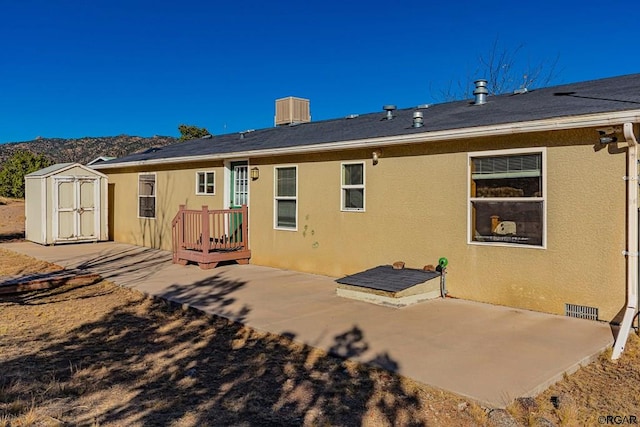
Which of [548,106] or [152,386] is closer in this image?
[152,386]

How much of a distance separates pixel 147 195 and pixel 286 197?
589cm

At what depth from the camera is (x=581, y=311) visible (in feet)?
18.6

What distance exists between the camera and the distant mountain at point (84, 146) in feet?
152

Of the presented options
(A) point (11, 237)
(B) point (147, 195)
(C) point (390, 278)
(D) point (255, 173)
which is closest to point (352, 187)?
(C) point (390, 278)

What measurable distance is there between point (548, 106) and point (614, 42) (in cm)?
1438

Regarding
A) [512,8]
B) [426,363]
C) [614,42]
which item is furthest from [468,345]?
[614,42]

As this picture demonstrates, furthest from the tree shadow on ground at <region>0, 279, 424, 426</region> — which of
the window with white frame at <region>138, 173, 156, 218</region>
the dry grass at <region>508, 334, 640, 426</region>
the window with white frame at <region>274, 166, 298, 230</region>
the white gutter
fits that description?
the window with white frame at <region>138, 173, 156, 218</region>

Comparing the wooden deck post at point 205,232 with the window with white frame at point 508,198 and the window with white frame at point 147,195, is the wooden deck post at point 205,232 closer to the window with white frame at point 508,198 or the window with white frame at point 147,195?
the window with white frame at point 147,195

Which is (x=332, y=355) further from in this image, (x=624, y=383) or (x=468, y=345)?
(x=624, y=383)

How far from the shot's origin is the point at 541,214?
600 cm

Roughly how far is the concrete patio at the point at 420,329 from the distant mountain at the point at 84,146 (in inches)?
1619

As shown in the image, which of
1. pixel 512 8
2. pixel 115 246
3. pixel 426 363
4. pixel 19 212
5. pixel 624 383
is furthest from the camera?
pixel 19 212

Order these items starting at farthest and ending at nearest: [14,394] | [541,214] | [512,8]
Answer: [512,8]
[541,214]
[14,394]

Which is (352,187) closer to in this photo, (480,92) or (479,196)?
(479,196)
